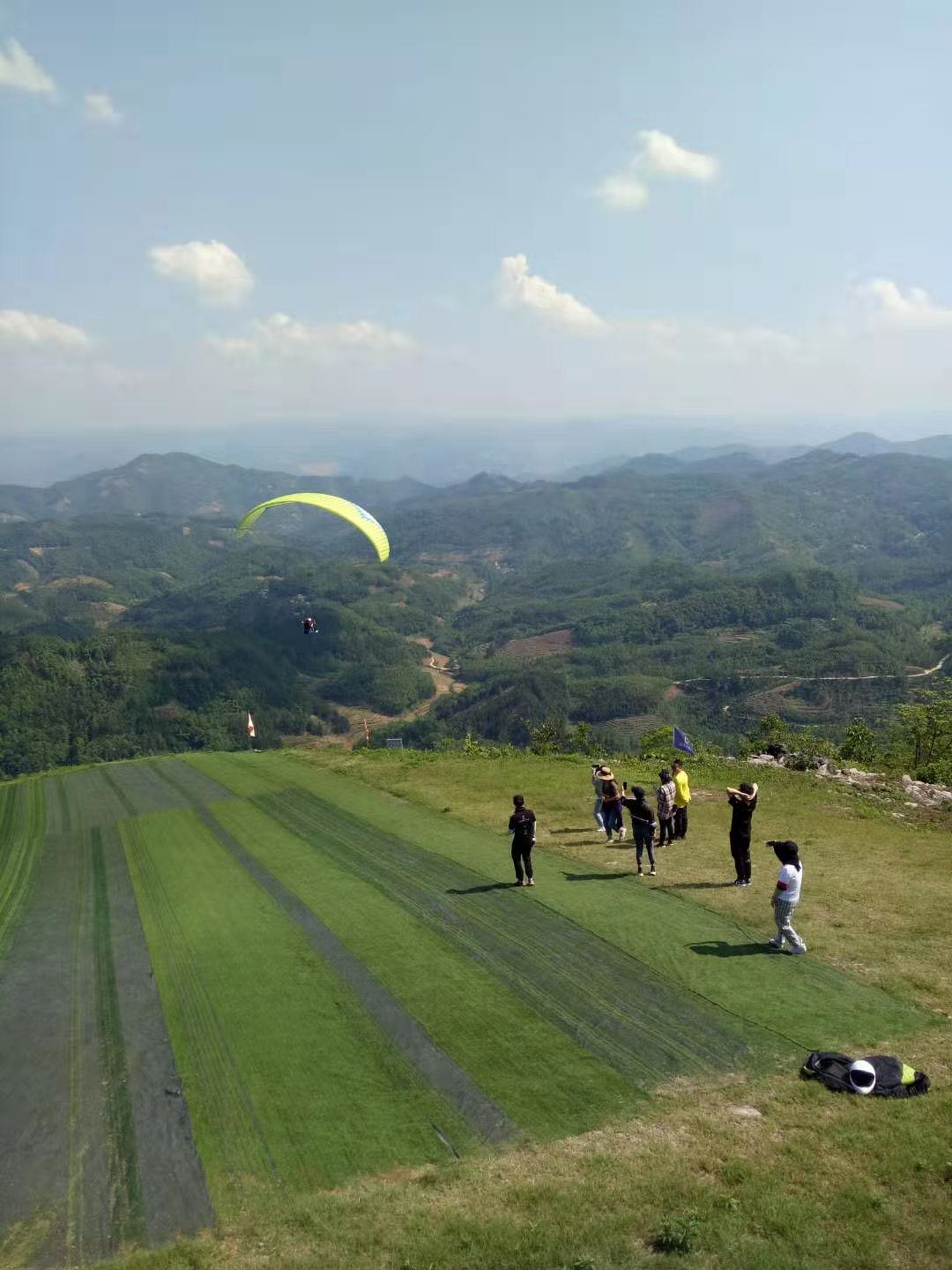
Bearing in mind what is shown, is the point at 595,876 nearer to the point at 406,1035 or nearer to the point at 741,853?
the point at 741,853

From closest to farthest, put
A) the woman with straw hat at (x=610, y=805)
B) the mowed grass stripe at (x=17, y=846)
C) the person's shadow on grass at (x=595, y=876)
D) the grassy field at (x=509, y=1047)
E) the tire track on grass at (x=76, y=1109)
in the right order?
the grassy field at (x=509, y=1047)
the tire track on grass at (x=76, y=1109)
the person's shadow on grass at (x=595, y=876)
the mowed grass stripe at (x=17, y=846)
the woman with straw hat at (x=610, y=805)

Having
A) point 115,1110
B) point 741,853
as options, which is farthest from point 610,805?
point 115,1110

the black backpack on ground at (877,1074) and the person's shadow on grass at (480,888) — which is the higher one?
the black backpack on ground at (877,1074)

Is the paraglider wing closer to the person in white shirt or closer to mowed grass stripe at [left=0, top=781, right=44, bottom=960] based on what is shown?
mowed grass stripe at [left=0, top=781, right=44, bottom=960]

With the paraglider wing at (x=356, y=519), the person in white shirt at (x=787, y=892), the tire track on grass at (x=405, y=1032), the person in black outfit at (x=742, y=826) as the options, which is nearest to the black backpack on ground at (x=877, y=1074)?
the person in white shirt at (x=787, y=892)

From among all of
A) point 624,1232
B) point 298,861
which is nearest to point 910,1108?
point 624,1232

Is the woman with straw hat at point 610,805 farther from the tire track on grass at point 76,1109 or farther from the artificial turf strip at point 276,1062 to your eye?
the tire track on grass at point 76,1109
